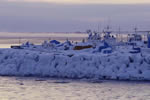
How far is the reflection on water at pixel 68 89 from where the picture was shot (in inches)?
862

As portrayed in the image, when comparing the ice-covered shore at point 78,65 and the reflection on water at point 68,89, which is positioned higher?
the ice-covered shore at point 78,65

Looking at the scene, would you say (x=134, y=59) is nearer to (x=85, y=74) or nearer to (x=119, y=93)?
(x=85, y=74)

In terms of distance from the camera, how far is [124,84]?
2645cm

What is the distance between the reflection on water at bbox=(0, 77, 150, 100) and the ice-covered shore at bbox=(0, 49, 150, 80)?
1.39m

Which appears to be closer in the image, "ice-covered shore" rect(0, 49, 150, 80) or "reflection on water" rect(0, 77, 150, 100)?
"reflection on water" rect(0, 77, 150, 100)

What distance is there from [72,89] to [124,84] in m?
3.57

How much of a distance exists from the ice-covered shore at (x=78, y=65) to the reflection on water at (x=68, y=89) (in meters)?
1.39

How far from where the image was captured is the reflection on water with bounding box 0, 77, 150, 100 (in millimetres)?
21891

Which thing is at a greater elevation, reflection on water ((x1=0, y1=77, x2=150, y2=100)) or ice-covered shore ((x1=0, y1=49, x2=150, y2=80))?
ice-covered shore ((x1=0, y1=49, x2=150, y2=80))

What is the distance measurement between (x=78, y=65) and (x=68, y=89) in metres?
5.60

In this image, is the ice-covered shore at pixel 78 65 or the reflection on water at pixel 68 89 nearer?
the reflection on water at pixel 68 89

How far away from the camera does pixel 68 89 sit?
79.5 feet

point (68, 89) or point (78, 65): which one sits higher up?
point (78, 65)

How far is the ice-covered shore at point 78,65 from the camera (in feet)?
94.3
